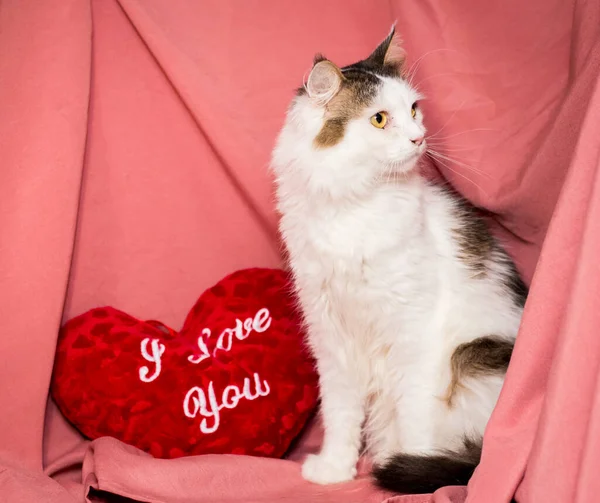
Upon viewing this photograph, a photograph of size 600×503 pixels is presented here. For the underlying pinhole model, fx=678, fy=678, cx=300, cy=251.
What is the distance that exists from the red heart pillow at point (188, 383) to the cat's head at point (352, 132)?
455mm

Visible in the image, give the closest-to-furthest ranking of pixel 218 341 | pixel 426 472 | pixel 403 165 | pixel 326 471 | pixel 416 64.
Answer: pixel 426 472 < pixel 403 165 < pixel 326 471 < pixel 218 341 < pixel 416 64

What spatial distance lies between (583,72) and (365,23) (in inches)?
24.5

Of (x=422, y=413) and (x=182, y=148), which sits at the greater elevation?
(x=182, y=148)

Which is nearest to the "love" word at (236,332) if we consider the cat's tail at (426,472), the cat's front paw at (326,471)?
the cat's front paw at (326,471)

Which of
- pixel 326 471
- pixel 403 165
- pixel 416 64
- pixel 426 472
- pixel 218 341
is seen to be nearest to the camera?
pixel 426 472

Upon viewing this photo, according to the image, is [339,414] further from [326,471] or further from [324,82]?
[324,82]

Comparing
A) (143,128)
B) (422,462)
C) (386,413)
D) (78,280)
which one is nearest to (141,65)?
(143,128)

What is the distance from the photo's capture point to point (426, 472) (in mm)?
1271

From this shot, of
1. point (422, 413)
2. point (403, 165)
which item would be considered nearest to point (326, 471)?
point (422, 413)

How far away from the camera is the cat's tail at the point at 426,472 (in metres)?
1.27

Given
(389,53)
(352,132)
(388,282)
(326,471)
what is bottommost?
(326,471)

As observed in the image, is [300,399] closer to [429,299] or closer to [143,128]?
[429,299]

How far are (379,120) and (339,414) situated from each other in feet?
2.20

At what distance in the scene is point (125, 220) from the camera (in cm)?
177
